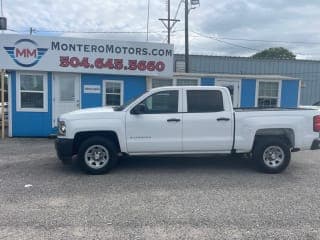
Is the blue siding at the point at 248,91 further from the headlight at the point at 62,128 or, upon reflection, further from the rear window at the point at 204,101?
the headlight at the point at 62,128

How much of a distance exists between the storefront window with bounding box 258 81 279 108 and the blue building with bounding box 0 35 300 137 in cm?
416

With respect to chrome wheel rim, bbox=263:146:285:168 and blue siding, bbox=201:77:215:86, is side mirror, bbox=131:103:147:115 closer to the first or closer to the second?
chrome wheel rim, bbox=263:146:285:168

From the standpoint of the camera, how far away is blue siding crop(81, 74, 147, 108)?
12322 millimetres

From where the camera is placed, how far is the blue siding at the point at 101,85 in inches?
485

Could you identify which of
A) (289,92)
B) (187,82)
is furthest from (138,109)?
(289,92)

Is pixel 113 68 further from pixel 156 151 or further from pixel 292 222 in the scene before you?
pixel 292 222

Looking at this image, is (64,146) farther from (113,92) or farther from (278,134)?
(113,92)

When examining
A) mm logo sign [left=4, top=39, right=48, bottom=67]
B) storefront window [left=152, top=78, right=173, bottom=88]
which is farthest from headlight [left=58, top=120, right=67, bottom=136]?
storefront window [left=152, top=78, right=173, bottom=88]

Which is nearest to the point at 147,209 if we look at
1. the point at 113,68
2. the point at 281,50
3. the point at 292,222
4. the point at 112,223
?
the point at 112,223

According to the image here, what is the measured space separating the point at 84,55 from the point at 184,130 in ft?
20.5

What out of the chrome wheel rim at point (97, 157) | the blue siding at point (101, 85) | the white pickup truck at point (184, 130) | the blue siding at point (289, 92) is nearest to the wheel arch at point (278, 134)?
the white pickup truck at point (184, 130)

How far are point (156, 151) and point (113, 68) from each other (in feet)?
18.9

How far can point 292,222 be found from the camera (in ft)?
15.4

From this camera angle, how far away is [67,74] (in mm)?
12203
